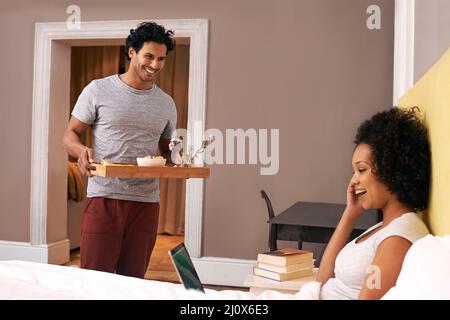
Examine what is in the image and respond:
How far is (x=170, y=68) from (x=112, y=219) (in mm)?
4598

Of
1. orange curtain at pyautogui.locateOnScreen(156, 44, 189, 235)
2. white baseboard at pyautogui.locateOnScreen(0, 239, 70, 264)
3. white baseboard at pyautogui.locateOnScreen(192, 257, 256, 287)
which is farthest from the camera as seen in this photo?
orange curtain at pyautogui.locateOnScreen(156, 44, 189, 235)

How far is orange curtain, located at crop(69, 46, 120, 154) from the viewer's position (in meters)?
6.70

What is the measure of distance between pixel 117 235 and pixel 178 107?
4497 millimetres

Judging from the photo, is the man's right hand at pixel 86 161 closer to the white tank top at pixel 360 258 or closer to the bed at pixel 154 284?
the bed at pixel 154 284

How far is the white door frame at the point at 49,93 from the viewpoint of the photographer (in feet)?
14.3

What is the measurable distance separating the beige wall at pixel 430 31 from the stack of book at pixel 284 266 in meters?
1.15

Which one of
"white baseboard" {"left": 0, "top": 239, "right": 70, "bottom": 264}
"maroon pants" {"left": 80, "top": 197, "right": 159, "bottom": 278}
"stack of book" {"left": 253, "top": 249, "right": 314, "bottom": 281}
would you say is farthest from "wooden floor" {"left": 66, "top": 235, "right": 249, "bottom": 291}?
"stack of book" {"left": 253, "top": 249, "right": 314, "bottom": 281}

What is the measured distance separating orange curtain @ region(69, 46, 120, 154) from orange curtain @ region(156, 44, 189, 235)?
0.60m

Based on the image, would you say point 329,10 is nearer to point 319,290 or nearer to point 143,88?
point 143,88

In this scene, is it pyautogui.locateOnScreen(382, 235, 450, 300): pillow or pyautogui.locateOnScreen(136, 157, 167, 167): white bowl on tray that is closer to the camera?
pyautogui.locateOnScreen(382, 235, 450, 300): pillow

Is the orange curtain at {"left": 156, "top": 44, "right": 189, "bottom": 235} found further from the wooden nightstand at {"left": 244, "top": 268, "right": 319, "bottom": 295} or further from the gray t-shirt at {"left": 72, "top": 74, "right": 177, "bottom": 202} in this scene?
the wooden nightstand at {"left": 244, "top": 268, "right": 319, "bottom": 295}

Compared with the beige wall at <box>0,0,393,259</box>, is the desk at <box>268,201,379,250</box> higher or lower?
Answer: lower

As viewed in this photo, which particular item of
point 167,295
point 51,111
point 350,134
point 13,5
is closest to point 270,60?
point 350,134

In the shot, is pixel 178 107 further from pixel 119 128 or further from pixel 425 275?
pixel 425 275
